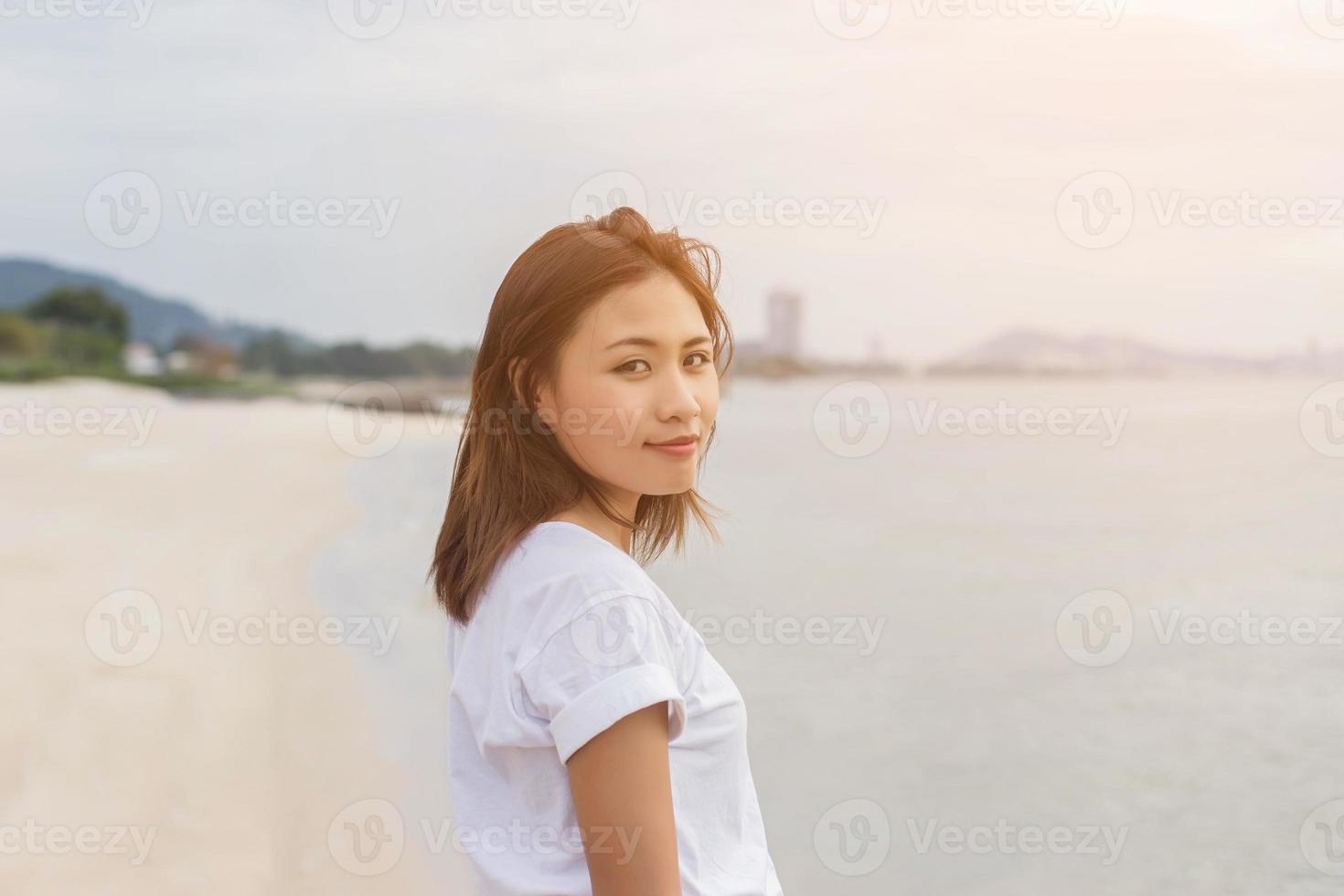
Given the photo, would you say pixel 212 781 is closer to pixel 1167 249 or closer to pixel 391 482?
pixel 391 482

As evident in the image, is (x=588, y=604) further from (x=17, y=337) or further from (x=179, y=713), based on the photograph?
(x=17, y=337)

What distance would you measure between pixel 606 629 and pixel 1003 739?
10.6m

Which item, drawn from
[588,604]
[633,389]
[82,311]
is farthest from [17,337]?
[588,604]

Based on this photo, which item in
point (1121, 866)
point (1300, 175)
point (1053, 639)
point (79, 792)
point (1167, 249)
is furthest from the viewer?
point (1167, 249)

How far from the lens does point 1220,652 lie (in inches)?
581

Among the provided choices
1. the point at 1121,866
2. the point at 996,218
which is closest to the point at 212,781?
the point at 1121,866

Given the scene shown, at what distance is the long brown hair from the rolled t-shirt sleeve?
144 millimetres

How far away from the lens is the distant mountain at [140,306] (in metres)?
26.1

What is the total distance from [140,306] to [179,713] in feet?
79.6

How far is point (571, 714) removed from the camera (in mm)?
896

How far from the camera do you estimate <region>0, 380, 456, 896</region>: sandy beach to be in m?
4.14

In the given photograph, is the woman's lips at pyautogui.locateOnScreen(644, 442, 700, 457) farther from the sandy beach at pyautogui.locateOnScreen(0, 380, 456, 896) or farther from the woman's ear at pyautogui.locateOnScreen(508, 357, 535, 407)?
the sandy beach at pyautogui.locateOnScreen(0, 380, 456, 896)

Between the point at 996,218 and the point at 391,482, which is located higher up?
the point at 996,218

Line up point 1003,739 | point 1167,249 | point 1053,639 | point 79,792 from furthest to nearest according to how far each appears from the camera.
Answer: point 1167,249 → point 1053,639 → point 1003,739 → point 79,792
